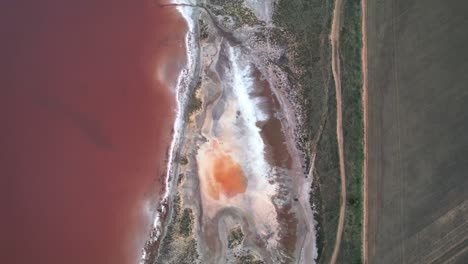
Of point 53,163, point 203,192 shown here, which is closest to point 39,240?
point 53,163

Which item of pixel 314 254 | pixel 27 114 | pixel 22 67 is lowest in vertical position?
pixel 314 254

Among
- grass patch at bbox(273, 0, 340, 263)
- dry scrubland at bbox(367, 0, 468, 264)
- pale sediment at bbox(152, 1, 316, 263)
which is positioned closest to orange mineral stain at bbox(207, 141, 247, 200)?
pale sediment at bbox(152, 1, 316, 263)

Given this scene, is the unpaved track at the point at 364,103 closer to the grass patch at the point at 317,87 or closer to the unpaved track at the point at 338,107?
the unpaved track at the point at 338,107

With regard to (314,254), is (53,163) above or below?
above

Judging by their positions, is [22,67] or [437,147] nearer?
[437,147]

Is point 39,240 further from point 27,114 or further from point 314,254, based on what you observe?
point 314,254

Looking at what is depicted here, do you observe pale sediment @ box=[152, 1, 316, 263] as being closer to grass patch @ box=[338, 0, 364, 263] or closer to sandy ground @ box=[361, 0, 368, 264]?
grass patch @ box=[338, 0, 364, 263]

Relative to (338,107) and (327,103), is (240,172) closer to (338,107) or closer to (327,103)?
(327,103)
